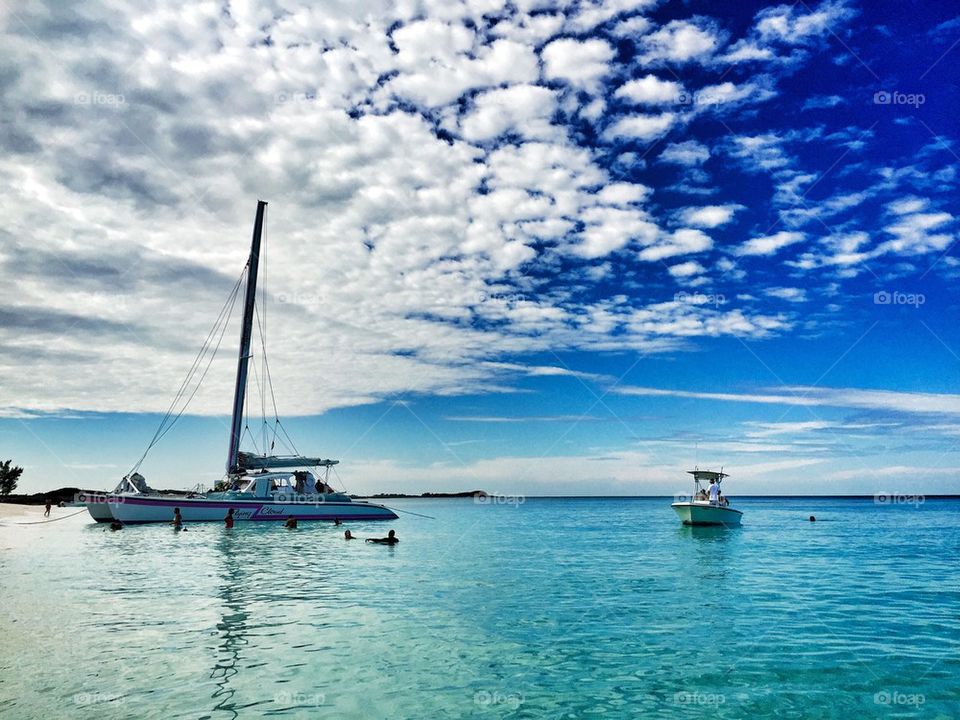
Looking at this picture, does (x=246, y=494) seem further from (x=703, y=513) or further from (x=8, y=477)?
(x=8, y=477)

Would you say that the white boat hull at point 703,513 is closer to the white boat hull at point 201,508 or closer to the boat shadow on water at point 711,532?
the boat shadow on water at point 711,532

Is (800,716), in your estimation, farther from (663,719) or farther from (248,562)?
(248,562)

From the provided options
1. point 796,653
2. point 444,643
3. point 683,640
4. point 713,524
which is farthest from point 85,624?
point 713,524

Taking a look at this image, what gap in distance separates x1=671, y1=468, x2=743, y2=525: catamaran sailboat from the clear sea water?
23.1m

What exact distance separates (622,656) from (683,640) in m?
2.71

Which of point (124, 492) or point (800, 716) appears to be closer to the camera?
point (800, 716)

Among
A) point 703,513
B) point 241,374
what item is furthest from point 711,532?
point 241,374

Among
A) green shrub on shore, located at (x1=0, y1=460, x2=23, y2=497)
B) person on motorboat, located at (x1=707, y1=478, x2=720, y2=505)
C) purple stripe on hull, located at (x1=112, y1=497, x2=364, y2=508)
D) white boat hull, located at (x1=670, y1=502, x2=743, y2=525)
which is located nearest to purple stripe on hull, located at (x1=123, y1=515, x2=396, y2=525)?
purple stripe on hull, located at (x1=112, y1=497, x2=364, y2=508)

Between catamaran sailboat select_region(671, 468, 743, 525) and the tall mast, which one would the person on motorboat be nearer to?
catamaran sailboat select_region(671, 468, 743, 525)

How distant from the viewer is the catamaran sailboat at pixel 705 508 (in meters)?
57.7

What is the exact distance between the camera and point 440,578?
2875cm

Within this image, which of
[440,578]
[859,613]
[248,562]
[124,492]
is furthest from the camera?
[124,492]

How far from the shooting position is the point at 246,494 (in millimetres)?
56156

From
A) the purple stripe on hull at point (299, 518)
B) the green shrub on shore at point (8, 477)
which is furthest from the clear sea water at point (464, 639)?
the green shrub on shore at point (8, 477)
